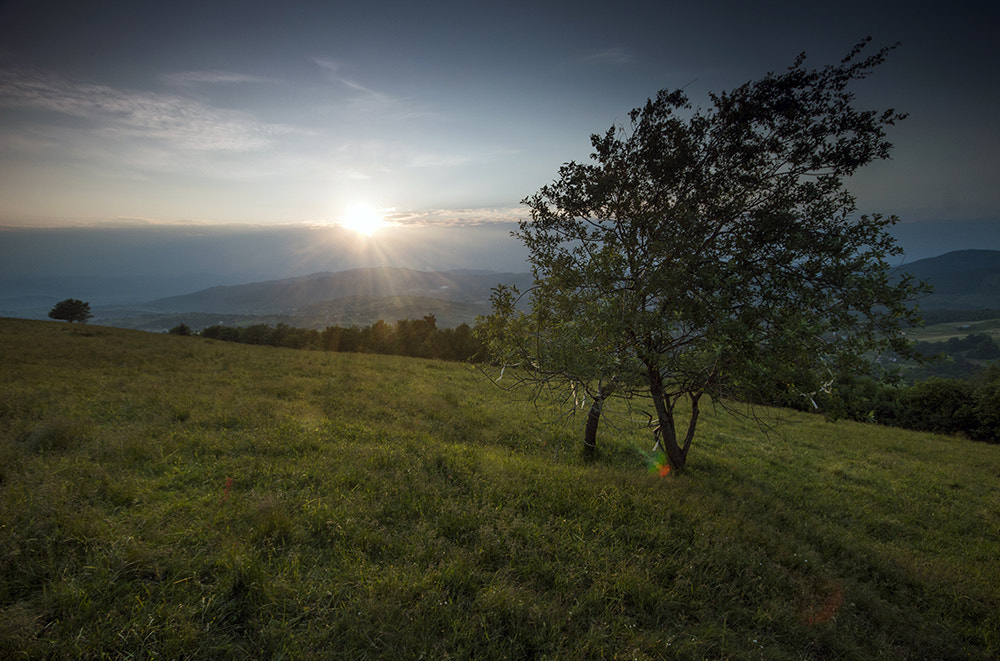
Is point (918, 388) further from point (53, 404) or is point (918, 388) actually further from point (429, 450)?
point (53, 404)

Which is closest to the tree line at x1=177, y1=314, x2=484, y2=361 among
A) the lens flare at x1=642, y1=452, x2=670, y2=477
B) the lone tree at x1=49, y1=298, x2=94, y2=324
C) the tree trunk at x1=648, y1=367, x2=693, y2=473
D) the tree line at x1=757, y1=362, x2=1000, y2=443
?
the lone tree at x1=49, y1=298, x2=94, y2=324

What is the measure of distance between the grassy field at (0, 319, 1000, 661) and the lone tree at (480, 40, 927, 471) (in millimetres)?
2865

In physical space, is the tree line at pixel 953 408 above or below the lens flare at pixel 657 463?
below

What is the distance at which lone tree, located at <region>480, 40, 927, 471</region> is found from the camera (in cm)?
674

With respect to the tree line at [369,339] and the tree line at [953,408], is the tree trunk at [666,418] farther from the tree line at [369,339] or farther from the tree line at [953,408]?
the tree line at [369,339]

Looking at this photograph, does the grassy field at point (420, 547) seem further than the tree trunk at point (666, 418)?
No

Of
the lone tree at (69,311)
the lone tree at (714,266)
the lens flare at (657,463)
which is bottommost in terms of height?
the lens flare at (657,463)

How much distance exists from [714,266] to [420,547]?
7194 mm

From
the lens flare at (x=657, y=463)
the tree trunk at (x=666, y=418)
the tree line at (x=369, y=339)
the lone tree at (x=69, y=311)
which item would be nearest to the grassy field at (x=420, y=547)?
the lens flare at (x=657, y=463)

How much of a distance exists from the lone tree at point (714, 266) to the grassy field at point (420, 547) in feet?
9.40

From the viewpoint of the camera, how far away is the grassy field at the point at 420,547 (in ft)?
13.5

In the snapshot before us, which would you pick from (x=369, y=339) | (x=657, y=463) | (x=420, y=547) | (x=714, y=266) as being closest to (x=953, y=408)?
(x=657, y=463)

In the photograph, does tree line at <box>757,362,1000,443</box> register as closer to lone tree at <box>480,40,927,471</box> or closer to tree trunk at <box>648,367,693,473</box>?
tree trunk at <box>648,367,693,473</box>

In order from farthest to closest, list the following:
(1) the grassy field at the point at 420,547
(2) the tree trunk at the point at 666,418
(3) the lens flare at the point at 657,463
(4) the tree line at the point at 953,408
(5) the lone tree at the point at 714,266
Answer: (4) the tree line at the point at 953,408 → (3) the lens flare at the point at 657,463 → (2) the tree trunk at the point at 666,418 → (5) the lone tree at the point at 714,266 → (1) the grassy field at the point at 420,547
